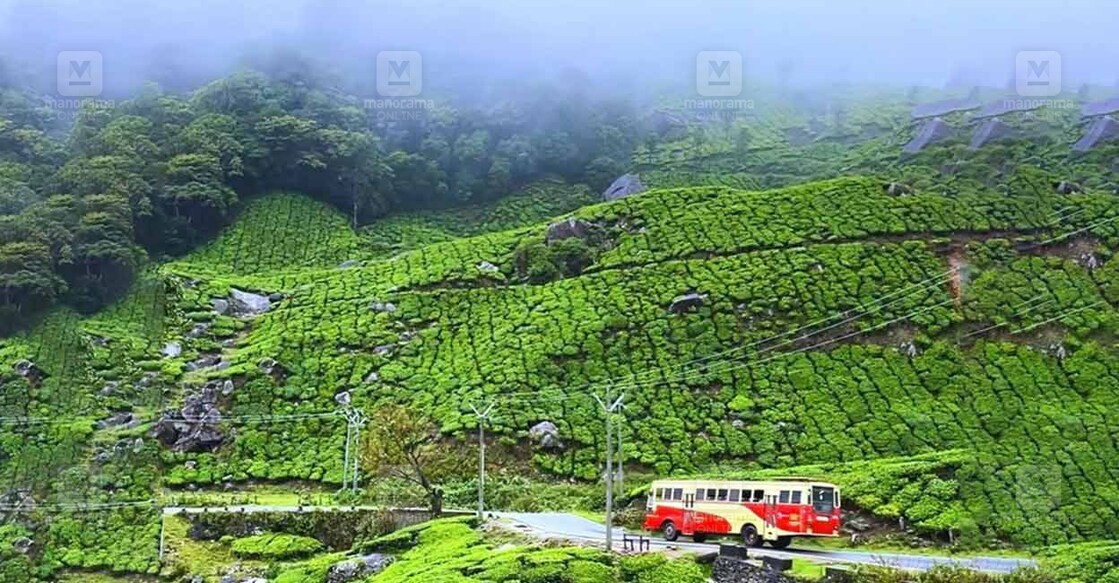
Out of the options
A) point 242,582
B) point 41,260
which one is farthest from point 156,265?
point 242,582

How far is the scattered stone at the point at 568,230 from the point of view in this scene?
65.3 metres

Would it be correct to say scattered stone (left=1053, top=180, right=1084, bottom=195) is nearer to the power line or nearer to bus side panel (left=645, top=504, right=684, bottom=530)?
the power line

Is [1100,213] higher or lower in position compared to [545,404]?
higher

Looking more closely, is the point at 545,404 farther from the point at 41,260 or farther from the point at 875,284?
the point at 41,260

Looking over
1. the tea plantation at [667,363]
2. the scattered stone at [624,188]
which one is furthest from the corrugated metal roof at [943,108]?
the tea plantation at [667,363]

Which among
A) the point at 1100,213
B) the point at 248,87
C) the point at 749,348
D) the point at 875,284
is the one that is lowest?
the point at 749,348

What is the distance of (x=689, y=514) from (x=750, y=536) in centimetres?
239

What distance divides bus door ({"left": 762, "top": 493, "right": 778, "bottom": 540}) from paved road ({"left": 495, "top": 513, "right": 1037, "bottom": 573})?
43 cm

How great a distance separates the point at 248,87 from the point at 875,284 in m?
63.2

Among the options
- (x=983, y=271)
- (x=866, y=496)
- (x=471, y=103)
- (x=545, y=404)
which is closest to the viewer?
(x=866, y=496)

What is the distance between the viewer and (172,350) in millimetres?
58594

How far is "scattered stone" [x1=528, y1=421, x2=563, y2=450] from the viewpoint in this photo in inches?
1868

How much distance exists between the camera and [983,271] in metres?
53.6

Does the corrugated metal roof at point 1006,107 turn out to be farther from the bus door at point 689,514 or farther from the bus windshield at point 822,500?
the bus windshield at point 822,500
